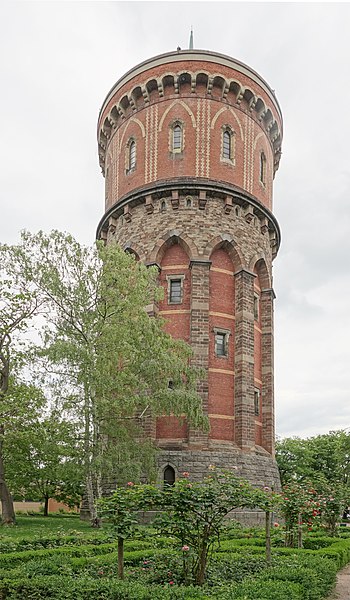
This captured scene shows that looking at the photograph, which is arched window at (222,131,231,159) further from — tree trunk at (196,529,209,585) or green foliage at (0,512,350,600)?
tree trunk at (196,529,209,585)

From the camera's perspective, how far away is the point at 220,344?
2741 cm

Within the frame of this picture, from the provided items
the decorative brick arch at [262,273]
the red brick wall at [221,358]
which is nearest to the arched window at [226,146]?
the red brick wall at [221,358]

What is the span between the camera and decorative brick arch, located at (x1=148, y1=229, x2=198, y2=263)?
27.6m

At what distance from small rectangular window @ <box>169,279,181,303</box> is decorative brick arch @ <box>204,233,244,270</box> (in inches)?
73.3

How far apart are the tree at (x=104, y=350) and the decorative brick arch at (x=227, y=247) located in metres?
4.59

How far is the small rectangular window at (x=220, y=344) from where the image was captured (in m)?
27.2

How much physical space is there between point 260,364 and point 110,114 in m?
15.5

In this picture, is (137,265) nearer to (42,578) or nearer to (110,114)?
(110,114)

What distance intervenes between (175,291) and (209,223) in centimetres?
355

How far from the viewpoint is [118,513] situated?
10219 mm

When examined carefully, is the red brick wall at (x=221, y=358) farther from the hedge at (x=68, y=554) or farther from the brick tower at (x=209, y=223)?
the hedge at (x=68, y=554)

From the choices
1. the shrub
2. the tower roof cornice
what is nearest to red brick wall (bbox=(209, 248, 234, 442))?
the tower roof cornice

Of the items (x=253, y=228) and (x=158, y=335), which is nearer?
(x=158, y=335)

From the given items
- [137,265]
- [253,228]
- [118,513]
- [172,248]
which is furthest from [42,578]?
[253,228]
